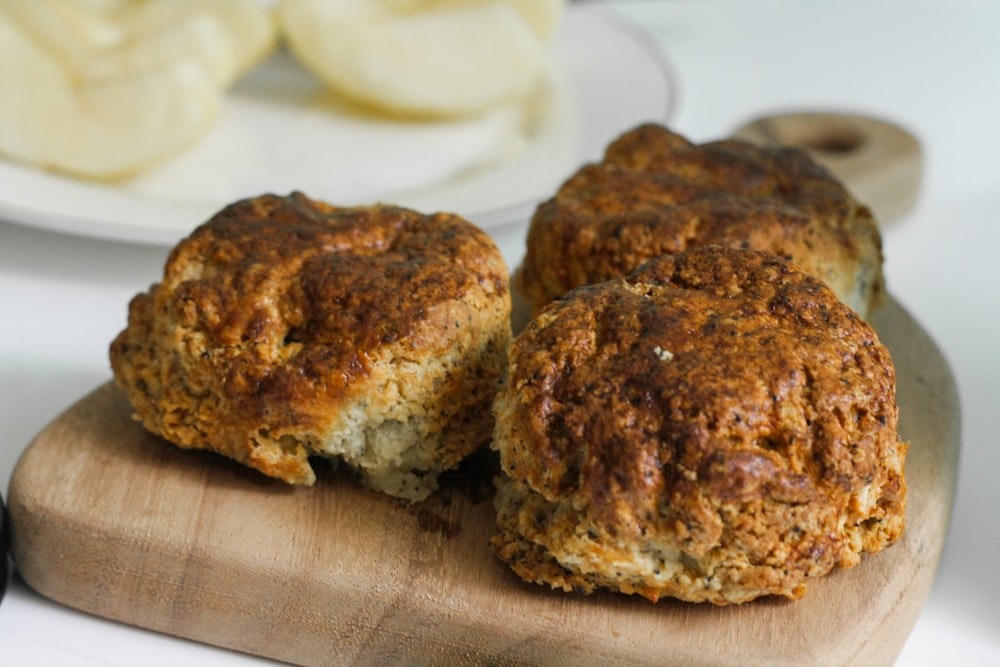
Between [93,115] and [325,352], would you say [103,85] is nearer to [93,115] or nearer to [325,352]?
[93,115]

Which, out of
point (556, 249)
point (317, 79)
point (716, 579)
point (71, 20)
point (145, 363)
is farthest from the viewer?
point (317, 79)

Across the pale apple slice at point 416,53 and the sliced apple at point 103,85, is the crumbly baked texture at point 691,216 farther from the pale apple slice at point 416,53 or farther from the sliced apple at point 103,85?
the sliced apple at point 103,85

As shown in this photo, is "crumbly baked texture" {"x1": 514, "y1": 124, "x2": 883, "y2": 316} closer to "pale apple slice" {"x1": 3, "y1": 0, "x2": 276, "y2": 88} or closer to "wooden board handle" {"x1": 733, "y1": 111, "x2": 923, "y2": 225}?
"wooden board handle" {"x1": 733, "y1": 111, "x2": 923, "y2": 225}

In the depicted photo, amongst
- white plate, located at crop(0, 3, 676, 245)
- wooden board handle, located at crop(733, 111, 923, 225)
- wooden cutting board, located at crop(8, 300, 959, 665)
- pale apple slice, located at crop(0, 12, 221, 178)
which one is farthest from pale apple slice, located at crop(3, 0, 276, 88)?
wooden cutting board, located at crop(8, 300, 959, 665)

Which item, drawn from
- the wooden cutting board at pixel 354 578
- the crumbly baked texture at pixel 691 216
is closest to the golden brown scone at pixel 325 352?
the wooden cutting board at pixel 354 578

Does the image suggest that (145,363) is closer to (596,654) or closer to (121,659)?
(121,659)

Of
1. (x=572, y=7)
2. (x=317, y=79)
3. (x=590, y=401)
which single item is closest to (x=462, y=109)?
(x=317, y=79)
